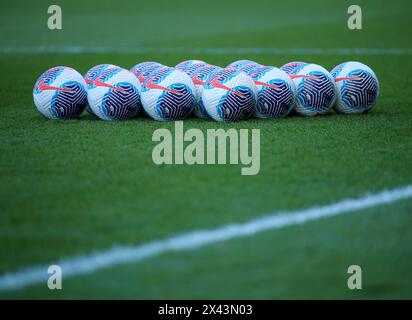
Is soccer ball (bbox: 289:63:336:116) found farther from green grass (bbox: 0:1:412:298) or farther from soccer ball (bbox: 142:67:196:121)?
soccer ball (bbox: 142:67:196:121)

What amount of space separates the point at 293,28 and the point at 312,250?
18.1 metres

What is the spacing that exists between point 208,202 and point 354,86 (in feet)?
12.9

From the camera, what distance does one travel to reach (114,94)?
28.3 ft

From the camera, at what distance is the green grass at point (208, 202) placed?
4438mm

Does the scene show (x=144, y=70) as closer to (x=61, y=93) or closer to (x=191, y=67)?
(x=191, y=67)

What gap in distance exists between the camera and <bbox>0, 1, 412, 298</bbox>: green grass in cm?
444

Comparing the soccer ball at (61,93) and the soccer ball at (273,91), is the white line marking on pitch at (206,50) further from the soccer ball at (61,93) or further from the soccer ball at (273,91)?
the soccer ball at (61,93)

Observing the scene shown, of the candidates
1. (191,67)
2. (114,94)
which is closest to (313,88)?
(191,67)

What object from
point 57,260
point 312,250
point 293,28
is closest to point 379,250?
point 312,250

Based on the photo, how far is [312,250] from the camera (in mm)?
A: 4844

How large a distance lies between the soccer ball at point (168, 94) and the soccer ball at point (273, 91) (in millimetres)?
707

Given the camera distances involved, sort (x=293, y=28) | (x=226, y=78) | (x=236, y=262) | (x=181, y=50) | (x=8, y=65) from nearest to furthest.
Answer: (x=236, y=262), (x=226, y=78), (x=8, y=65), (x=181, y=50), (x=293, y=28)

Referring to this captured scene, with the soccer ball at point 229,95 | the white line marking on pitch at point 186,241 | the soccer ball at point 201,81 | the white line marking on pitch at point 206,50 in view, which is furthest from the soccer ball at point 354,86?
the white line marking on pitch at point 206,50
